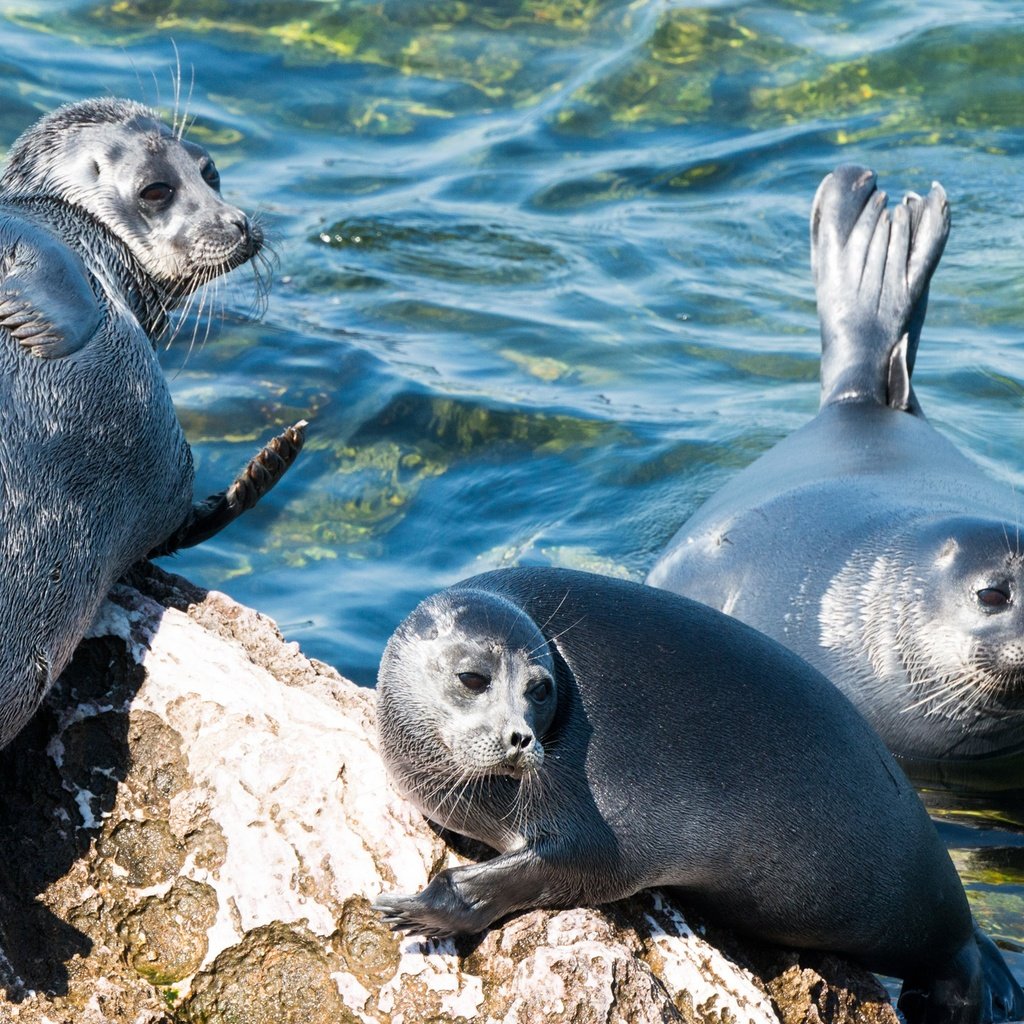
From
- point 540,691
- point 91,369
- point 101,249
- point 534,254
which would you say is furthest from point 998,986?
point 534,254

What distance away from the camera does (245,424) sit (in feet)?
27.5

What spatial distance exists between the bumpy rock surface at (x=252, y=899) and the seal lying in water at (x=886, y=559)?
212 centimetres

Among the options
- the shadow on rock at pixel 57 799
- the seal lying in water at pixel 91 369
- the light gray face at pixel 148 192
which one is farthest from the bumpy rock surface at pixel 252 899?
the light gray face at pixel 148 192

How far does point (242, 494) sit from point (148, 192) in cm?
107

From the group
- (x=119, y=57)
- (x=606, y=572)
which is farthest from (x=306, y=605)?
(x=119, y=57)

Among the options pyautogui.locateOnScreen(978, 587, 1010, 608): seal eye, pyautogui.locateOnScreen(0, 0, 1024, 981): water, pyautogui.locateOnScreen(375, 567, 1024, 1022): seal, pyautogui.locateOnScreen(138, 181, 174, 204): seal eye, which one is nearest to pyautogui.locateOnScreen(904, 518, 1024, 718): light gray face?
pyautogui.locateOnScreen(978, 587, 1010, 608): seal eye

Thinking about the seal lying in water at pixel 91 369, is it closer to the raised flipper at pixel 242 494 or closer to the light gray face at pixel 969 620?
the raised flipper at pixel 242 494

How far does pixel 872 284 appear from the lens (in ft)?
25.2

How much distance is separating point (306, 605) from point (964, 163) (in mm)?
6402

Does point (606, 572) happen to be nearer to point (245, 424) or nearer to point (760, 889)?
point (245, 424)

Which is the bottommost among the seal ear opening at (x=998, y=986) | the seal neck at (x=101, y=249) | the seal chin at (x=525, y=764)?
the seal ear opening at (x=998, y=986)

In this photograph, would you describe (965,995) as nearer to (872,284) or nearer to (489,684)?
(489,684)

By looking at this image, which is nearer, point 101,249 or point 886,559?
point 101,249

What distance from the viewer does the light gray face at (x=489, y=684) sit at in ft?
12.6
